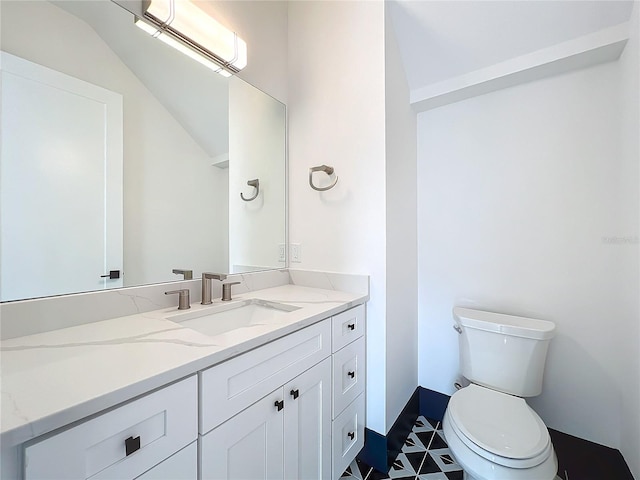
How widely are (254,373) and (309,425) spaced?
39cm

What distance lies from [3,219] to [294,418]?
110 cm

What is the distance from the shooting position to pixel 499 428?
111 cm

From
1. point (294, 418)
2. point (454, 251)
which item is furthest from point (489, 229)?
point (294, 418)

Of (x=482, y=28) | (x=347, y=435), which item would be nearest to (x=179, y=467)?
(x=347, y=435)

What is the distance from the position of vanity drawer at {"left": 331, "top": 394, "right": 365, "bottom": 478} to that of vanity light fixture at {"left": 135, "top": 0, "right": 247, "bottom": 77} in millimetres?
1741

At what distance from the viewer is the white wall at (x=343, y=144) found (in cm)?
143

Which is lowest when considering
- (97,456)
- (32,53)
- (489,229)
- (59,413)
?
(97,456)

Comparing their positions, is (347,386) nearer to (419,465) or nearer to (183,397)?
(419,465)

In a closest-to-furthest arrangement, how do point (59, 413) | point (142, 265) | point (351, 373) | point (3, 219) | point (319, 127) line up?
point (59, 413) < point (3, 219) < point (142, 265) < point (351, 373) < point (319, 127)

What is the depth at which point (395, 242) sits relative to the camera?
1531mm

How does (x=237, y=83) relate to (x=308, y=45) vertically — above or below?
below

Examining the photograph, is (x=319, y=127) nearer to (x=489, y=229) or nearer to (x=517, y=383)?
(x=489, y=229)

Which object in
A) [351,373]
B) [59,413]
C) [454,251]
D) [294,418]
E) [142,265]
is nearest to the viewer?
[59,413]

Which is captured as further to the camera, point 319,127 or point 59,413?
point 319,127
